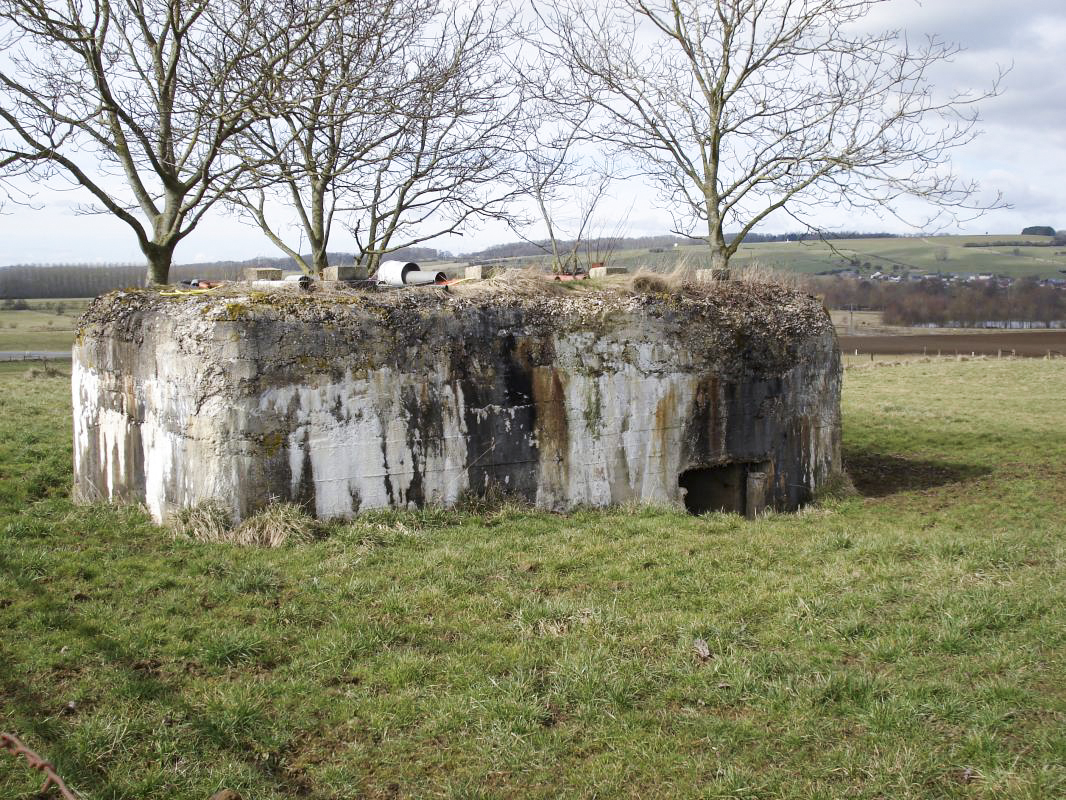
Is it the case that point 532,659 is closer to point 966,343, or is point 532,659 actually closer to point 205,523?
point 205,523

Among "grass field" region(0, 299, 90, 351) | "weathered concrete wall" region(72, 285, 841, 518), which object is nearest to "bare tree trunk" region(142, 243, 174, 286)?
"weathered concrete wall" region(72, 285, 841, 518)

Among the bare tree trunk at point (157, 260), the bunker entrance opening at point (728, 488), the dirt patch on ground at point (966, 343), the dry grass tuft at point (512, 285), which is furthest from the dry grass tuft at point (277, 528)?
the dirt patch on ground at point (966, 343)

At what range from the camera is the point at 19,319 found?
4738 cm

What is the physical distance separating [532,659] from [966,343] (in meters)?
44.1

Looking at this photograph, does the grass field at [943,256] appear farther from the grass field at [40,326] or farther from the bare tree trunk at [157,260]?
the bare tree trunk at [157,260]

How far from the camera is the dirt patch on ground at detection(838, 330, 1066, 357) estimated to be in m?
38.6

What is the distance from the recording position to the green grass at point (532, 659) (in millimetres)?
3906

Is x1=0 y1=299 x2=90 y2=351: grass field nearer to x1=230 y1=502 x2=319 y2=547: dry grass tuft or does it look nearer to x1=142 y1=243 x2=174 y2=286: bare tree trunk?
x1=142 y1=243 x2=174 y2=286: bare tree trunk

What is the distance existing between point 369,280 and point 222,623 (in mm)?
4249

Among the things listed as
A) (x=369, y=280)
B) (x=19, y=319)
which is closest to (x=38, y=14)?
(x=369, y=280)

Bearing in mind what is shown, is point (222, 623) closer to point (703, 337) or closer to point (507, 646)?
point (507, 646)

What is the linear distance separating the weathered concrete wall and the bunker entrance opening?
0.04 m

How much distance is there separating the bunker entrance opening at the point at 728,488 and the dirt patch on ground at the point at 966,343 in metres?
31.0

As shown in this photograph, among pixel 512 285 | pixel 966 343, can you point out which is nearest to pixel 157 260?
pixel 512 285
